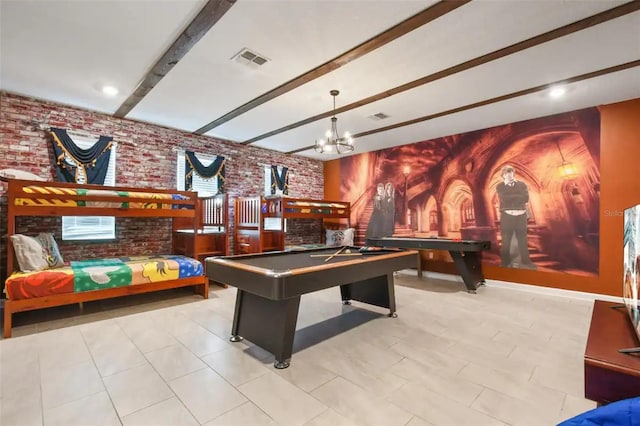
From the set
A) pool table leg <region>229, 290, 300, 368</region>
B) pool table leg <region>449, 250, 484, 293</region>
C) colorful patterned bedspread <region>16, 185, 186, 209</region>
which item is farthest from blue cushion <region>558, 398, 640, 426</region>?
colorful patterned bedspread <region>16, 185, 186, 209</region>

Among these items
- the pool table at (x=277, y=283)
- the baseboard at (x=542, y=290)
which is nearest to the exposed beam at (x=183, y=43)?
the pool table at (x=277, y=283)

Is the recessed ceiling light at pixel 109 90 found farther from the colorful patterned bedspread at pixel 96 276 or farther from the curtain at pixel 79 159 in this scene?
the colorful patterned bedspread at pixel 96 276

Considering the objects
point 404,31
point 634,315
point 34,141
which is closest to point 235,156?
point 34,141

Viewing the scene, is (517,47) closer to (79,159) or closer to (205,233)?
(205,233)

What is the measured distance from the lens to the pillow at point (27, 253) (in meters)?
3.49

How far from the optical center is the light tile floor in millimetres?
1916

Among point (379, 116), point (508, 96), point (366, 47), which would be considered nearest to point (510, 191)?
point (508, 96)

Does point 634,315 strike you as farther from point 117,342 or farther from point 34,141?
point 34,141

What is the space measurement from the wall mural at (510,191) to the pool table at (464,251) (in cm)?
48

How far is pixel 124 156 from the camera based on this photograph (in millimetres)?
5242

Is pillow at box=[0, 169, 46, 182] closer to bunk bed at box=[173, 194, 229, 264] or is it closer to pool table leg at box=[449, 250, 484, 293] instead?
bunk bed at box=[173, 194, 229, 264]

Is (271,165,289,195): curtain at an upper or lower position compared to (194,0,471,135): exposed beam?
lower

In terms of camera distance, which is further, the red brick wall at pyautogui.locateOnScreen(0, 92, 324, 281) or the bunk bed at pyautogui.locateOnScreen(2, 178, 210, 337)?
the red brick wall at pyautogui.locateOnScreen(0, 92, 324, 281)

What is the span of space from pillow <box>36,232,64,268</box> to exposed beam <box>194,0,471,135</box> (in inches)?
127
